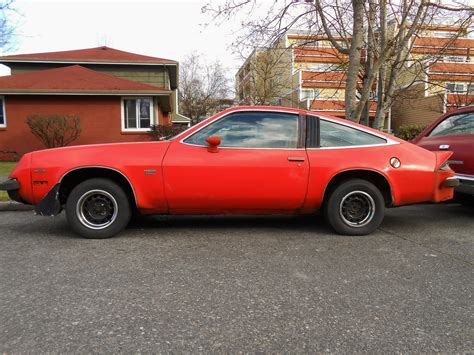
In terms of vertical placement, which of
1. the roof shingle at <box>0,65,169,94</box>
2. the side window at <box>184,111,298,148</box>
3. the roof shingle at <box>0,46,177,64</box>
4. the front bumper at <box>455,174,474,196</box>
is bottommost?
the front bumper at <box>455,174,474,196</box>

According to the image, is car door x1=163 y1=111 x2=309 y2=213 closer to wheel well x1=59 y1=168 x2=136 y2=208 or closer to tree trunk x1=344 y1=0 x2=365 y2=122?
wheel well x1=59 y1=168 x2=136 y2=208

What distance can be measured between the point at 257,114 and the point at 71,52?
21.5 meters

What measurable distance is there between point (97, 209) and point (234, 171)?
1.71 metres

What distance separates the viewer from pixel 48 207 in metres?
4.46

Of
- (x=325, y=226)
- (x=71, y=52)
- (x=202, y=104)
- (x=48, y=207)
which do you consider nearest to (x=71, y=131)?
(x=71, y=52)

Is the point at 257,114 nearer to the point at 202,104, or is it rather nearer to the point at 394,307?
the point at 394,307

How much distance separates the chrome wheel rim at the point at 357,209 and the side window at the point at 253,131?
3.17 ft

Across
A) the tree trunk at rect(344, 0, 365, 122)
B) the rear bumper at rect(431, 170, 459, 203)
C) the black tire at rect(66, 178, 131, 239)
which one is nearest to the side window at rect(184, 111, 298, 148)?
the black tire at rect(66, 178, 131, 239)

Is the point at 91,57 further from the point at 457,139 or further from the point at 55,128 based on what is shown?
the point at 457,139

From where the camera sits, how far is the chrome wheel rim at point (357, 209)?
4.75 m

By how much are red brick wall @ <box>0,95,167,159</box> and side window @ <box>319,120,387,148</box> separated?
517 inches

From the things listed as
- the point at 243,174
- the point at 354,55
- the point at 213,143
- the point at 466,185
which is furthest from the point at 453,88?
the point at 213,143

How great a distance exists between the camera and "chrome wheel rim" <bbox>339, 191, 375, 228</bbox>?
475 cm

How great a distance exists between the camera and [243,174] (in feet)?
15.0
